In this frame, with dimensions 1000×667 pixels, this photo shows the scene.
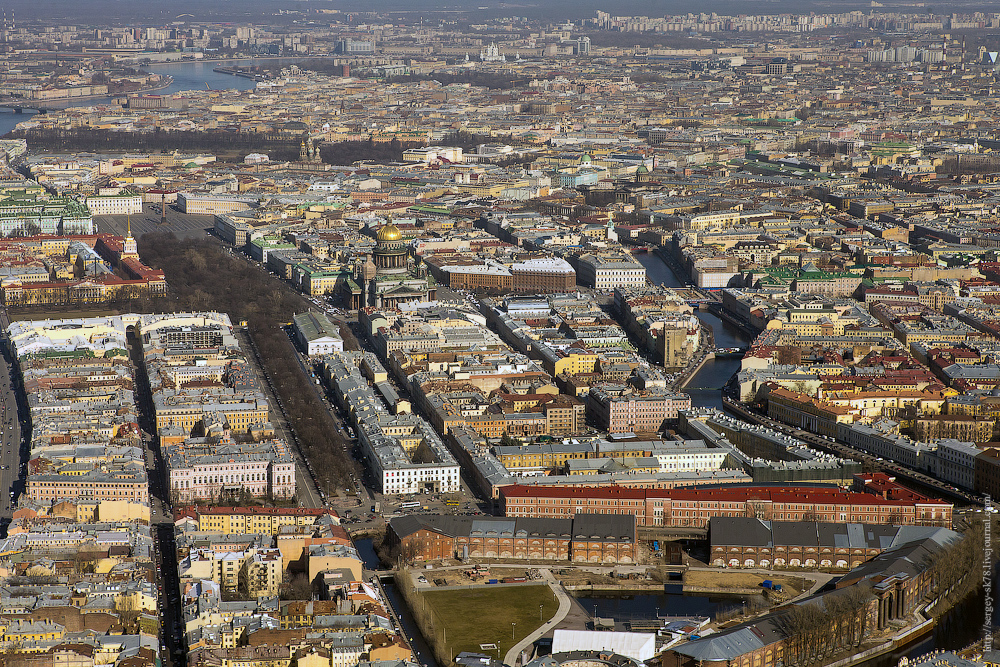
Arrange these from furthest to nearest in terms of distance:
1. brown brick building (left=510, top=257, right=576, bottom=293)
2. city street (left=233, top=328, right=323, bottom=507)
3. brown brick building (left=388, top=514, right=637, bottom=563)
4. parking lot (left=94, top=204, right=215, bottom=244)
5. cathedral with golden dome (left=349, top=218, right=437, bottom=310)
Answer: parking lot (left=94, top=204, right=215, bottom=244)
brown brick building (left=510, top=257, right=576, bottom=293)
cathedral with golden dome (left=349, top=218, right=437, bottom=310)
city street (left=233, top=328, right=323, bottom=507)
brown brick building (left=388, top=514, right=637, bottom=563)

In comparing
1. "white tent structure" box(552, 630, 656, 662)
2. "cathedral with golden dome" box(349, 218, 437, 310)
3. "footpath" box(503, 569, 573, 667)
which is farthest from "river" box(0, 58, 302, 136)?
"white tent structure" box(552, 630, 656, 662)

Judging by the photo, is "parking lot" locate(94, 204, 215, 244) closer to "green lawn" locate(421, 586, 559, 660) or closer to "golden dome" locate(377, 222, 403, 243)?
"golden dome" locate(377, 222, 403, 243)

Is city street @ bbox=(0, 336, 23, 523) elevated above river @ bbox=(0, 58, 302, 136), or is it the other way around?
city street @ bbox=(0, 336, 23, 523)

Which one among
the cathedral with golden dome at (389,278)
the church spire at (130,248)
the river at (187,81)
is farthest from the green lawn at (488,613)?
the river at (187,81)

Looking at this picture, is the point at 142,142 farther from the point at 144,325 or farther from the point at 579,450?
the point at 579,450

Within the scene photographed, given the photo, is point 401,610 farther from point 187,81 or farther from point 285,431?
point 187,81

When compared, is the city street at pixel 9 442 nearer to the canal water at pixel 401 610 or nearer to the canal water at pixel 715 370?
the canal water at pixel 401 610

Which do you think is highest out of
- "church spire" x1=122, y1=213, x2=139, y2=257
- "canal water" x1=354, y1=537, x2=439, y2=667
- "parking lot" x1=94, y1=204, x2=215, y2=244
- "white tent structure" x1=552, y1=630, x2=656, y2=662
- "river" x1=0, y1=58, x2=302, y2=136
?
"white tent structure" x1=552, y1=630, x2=656, y2=662
